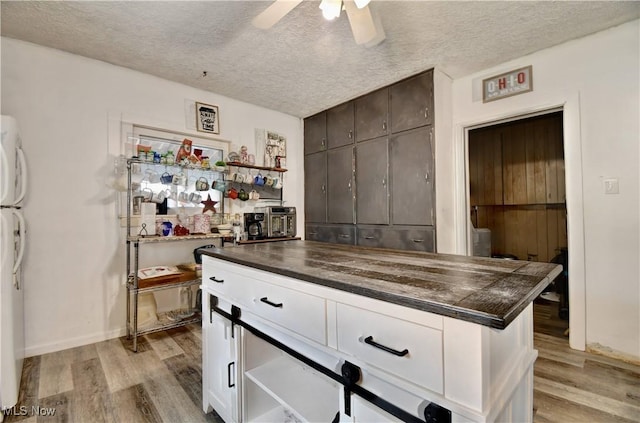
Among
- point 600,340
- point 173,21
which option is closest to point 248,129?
point 173,21

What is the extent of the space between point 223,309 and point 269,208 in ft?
6.96

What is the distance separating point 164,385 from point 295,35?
8.48ft

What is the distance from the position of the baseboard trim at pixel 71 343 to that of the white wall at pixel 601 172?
3828 millimetres

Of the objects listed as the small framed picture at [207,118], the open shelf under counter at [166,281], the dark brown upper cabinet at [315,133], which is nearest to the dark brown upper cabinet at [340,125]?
the dark brown upper cabinet at [315,133]

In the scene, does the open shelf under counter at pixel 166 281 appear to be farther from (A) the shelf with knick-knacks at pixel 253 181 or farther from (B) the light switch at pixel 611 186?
(B) the light switch at pixel 611 186

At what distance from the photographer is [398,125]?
121 inches

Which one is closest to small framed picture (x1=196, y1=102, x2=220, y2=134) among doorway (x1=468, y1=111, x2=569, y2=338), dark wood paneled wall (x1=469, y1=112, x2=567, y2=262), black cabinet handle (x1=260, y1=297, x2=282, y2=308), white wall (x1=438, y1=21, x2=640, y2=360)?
black cabinet handle (x1=260, y1=297, x2=282, y2=308)

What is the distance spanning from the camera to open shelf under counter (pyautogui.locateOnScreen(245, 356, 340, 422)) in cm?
114

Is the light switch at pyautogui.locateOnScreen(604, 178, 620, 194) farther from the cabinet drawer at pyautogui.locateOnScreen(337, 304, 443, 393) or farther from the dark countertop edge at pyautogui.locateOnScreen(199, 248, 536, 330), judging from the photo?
the cabinet drawer at pyautogui.locateOnScreen(337, 304, 443, 393)

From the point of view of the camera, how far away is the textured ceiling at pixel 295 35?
198 centimetres

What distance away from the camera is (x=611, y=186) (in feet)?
7.30

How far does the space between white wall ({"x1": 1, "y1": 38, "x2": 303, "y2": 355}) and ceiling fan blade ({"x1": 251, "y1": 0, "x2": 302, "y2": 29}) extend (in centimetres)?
175

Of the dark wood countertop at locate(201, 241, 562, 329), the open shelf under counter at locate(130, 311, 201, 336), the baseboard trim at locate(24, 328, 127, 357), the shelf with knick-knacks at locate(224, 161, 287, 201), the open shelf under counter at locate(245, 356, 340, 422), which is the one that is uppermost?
the shelf with knick-knacks at locate(224, 161, 287, 201)

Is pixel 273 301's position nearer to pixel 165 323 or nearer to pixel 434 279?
pixel 434 279
